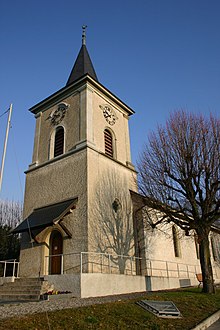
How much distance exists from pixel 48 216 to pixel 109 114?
9.18m

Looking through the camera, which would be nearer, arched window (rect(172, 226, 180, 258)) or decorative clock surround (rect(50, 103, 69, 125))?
decorative clock surround (rect(50, 103, 69, 125))

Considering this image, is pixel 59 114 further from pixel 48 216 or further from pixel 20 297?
pixel 20 297

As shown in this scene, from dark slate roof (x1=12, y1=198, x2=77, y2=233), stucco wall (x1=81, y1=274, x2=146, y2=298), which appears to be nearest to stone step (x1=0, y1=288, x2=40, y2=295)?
stucco wall (x1=81, y1=274, x2=146, y2=298)

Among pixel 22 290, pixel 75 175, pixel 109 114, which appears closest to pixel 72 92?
pixel 109 114

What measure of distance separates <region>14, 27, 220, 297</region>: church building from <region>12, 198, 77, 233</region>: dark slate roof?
0.05 m

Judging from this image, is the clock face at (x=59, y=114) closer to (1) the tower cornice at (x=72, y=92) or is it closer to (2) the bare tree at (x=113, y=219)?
(1) the tower cornice at (x=72, y=92)

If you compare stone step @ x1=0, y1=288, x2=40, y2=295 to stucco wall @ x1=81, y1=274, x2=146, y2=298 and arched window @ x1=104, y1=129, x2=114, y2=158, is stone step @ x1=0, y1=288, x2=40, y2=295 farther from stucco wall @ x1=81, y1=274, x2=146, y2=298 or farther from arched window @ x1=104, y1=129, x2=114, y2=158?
arched window @ x1=104, y1=129, x2=114, y2=158

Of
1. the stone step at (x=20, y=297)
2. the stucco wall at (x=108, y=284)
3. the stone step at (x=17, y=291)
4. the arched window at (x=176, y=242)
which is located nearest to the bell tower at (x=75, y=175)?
the stucco wall at (x=108, y=284)

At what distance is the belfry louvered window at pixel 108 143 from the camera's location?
19.0 meters

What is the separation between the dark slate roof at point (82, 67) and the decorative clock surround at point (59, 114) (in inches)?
97.4

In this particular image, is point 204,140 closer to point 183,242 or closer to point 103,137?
point 103,137

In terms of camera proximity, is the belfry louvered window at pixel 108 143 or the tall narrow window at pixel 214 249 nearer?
the belfry louvered window at pixel 108 143

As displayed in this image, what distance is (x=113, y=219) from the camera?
16.4m

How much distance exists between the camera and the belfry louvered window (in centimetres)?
1900
